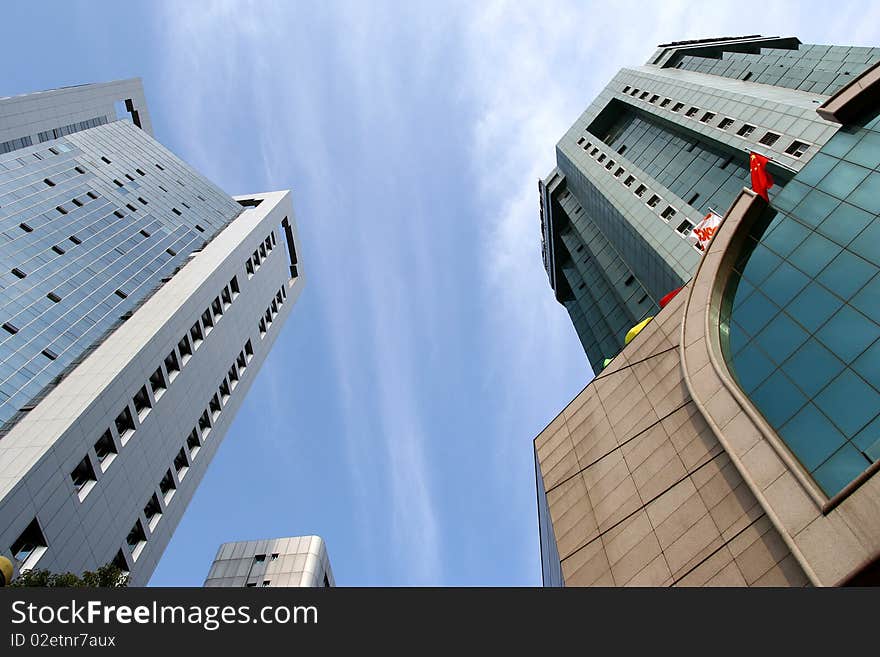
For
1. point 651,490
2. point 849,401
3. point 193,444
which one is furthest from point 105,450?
point 849,401

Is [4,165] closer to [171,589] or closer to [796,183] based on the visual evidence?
[171,589]

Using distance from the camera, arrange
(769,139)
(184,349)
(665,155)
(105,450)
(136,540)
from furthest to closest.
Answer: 1. (665,155)
2. (184,349)
3. (769,139)
4. (136,540)
5. (105,450)

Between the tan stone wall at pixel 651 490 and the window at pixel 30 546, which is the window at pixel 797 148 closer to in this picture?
the tan stone wall at pixel 651 490

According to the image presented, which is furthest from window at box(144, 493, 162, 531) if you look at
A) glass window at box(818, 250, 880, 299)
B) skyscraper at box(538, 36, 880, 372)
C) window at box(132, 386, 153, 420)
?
glass window at box(818, 250, 880, 299)

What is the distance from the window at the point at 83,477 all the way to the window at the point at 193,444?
13.4m

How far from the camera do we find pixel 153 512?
127 ft

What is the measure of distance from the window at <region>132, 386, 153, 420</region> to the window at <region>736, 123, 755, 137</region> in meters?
48.8

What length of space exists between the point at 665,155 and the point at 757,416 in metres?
45.8

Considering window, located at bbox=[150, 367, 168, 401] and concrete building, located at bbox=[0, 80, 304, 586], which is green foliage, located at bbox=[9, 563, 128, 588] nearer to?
concrete building, located at bbox=[0, 80, 304, 586]

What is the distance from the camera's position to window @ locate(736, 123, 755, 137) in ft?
136

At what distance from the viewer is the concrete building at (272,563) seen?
5172 cm

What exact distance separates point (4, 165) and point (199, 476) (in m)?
30.8

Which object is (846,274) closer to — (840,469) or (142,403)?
(840,469)

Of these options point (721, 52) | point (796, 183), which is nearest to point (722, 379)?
point (796, 183)
